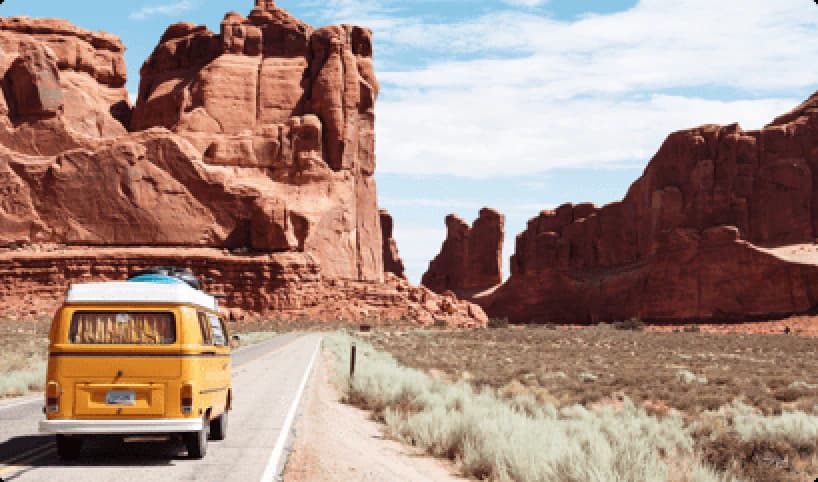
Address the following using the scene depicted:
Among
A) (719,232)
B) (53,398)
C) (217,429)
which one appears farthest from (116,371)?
(719,232)

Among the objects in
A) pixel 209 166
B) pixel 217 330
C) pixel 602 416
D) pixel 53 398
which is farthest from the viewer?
pixel 209 166

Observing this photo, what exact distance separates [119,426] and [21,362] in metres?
18.0

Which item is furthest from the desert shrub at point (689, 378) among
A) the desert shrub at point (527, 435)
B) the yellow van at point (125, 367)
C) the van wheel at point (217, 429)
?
the yellow van at point (125, 367)

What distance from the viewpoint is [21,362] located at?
85.4ft

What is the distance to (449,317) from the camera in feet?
284

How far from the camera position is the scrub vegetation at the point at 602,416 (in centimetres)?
1004

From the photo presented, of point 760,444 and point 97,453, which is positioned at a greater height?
point 97,453

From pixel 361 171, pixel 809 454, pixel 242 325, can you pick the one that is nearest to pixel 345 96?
pixel 361 171

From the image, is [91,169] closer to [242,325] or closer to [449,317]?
[242,325]

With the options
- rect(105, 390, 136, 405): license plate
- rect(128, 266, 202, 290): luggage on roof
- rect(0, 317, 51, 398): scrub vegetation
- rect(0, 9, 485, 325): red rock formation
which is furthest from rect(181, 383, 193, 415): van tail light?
rect(0, 9, 485, 325): red rock formation

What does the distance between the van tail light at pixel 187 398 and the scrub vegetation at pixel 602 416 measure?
3.50 meters

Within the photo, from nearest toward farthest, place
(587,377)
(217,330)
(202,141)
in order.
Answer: (217,330) → (587,377) → (202,141)

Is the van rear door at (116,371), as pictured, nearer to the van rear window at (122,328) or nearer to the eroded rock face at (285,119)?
the van rear window at (122,328)

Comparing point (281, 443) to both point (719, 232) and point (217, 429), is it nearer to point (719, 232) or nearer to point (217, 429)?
point (217, 429)
